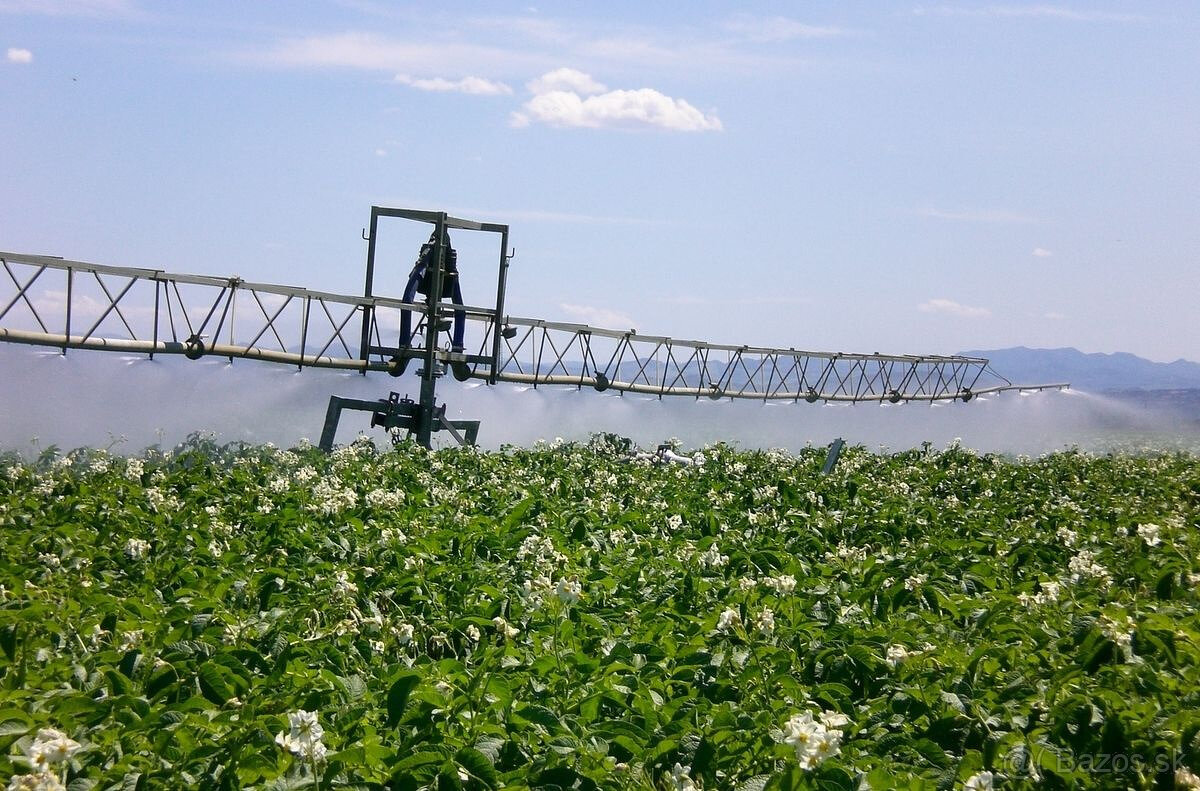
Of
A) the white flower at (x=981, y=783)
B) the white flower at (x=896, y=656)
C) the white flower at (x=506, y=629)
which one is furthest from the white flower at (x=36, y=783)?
the white flower at (x=896, y=656)

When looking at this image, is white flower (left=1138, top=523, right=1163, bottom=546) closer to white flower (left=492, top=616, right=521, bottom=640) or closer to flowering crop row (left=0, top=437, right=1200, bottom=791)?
flowering crop row (left=0, top=437, right=1200, bottom=791)

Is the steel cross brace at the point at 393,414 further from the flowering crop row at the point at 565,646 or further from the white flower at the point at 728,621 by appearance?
the white flower at the point at 728,621

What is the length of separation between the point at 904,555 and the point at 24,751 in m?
6.26

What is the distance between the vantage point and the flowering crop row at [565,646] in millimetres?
3861

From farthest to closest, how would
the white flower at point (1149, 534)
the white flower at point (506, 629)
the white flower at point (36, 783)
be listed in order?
the white flower at point (1149, 534) → the white flower at point (506, 629) → the white flower at point (36, 783)

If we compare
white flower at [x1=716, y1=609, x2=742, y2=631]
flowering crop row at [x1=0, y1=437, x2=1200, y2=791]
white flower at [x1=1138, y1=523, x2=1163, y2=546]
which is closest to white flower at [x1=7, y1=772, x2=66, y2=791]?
flowering crop row at [x1=0, y1=437, x2=1200, y2=791]

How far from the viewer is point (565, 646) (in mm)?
5273

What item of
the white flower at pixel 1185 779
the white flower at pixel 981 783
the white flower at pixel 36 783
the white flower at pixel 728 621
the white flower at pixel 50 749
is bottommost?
the white flower at pixel 36 783

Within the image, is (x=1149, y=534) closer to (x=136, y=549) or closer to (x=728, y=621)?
(x=728, y=621)

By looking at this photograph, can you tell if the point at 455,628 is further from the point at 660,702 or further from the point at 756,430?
the point at 756,430

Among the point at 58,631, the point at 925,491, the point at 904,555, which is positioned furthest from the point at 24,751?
the point at 925,491

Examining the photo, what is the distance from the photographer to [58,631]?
5.10m

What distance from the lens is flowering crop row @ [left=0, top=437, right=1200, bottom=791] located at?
3861 mm

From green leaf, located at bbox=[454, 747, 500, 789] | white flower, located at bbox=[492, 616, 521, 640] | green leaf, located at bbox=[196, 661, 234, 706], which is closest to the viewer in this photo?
green leaf, located at bbox=[454, 747, 500, 789]
